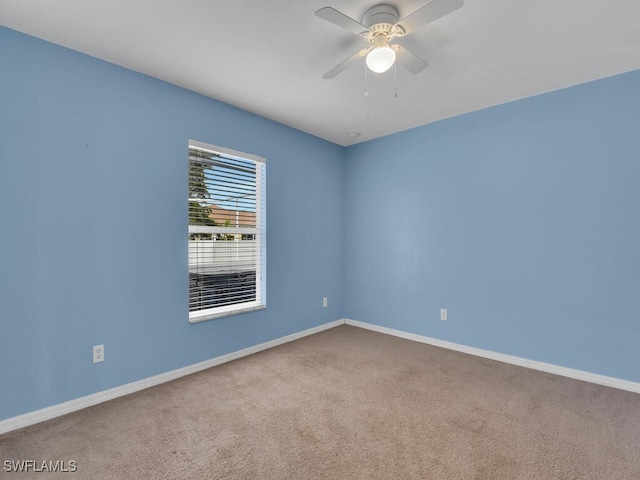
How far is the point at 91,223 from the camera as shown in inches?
87.7

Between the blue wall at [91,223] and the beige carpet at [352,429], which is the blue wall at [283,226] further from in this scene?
the beige carpet at [352,429]

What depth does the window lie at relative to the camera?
283 centimetres

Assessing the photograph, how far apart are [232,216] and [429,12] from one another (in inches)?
92.3

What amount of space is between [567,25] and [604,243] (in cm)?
173

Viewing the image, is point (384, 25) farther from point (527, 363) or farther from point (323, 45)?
point (527, 363)

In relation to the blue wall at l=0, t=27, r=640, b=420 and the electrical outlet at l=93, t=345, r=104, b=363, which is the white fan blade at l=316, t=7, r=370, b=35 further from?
the electrical outlet at l=93, t=345, r=104, b=363

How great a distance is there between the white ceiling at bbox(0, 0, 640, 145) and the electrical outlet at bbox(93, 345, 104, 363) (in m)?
2.15

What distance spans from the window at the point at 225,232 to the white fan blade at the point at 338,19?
1712 millimetres

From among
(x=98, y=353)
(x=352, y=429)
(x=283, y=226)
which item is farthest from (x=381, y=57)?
(x=98, y=353)

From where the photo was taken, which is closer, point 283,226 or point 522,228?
point 522,228

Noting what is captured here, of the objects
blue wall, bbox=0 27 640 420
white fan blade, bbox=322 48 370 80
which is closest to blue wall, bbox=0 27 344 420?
blue wall, bbox=0 27 640 420

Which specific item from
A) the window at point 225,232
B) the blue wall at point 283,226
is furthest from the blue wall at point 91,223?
the window at point 225,232

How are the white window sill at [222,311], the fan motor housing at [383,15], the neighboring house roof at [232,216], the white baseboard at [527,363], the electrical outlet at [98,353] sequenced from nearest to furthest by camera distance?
the fan motor housing at [383,15] < the electrical outlet at [98,353] < the white baseboard at [527,363] < the white window sill at [222,311] < the neighboring house roof at [232,216]

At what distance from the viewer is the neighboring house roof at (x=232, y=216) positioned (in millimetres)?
2973
